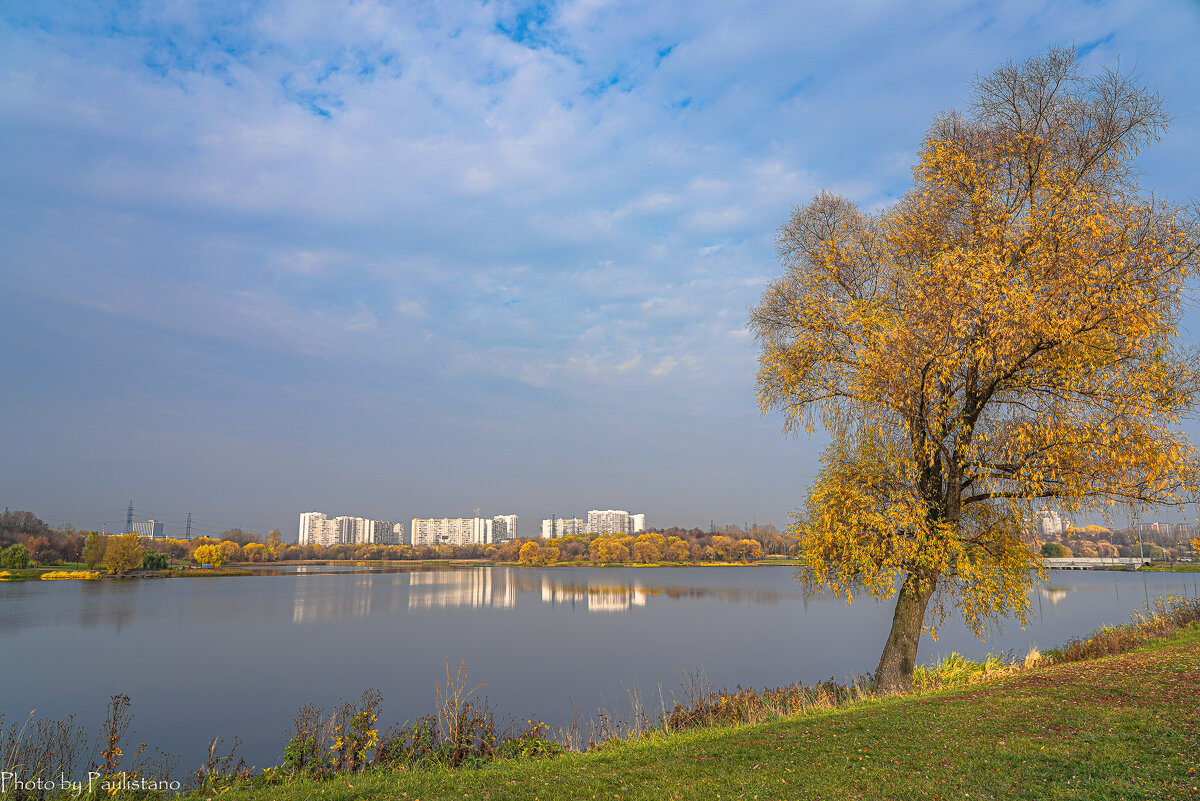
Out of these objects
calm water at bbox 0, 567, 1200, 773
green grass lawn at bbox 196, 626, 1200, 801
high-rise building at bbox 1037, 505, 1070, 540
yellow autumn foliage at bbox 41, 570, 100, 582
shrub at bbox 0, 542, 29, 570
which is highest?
high-rise building at bbox 1037, 505, 1070, 540

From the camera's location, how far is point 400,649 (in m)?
26.6

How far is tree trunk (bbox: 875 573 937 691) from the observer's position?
11.3m

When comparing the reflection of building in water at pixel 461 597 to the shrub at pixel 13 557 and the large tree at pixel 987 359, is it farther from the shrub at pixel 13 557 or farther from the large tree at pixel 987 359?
the shrub at pixel 13 557

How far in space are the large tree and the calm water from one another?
975cm

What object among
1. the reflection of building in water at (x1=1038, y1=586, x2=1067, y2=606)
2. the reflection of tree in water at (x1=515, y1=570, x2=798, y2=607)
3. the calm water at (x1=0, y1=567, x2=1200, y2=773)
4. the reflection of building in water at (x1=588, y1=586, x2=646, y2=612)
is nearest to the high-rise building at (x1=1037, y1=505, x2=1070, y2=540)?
the calm water at (x1=0, y1=567, x2=1200, y2=773)

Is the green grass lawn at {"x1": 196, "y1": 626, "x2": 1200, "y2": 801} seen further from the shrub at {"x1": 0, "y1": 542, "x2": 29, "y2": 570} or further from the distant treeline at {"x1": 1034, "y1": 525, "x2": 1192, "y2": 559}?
the distant treeline at {"x1": 1034, "y1": 525, "x2": 1192, "y2": 559}

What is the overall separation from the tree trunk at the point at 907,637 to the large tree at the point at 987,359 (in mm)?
38

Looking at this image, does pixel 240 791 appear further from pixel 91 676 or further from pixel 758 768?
pixel 91 676

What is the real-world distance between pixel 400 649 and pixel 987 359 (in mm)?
25449

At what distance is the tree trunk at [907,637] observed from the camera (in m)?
11.3

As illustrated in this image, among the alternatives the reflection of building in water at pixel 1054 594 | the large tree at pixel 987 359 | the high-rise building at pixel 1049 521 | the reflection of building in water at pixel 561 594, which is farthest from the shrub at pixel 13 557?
the reflection of building in water at pixel 1054 594

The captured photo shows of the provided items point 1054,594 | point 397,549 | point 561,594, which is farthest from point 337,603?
point 397,549

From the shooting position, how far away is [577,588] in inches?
2549

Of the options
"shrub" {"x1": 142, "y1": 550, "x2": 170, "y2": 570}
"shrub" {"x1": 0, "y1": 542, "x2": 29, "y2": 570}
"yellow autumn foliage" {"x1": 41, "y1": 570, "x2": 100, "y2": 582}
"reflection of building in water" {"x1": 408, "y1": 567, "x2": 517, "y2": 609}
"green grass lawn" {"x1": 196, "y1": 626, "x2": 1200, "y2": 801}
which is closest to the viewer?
"green grass lawn" {"x1": 196, "y1": 626, "x2": 1200, "y2": 801}
